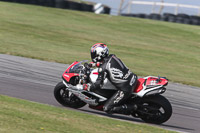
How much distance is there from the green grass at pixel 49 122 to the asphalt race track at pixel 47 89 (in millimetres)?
1112

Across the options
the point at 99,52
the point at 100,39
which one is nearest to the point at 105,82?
the point at 99,52

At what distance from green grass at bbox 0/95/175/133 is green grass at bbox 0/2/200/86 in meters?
6.65

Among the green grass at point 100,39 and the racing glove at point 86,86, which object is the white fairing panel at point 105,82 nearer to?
the racing glove at point 86,86

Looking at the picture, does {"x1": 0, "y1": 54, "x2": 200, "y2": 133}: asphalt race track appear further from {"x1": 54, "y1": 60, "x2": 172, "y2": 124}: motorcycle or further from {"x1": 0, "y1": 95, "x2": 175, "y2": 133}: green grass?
{"x1": 0, "y1": 95, "x2": 175, "y2": 133}: green grass

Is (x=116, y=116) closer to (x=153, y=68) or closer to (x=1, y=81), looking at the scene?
(x=1, y=81)

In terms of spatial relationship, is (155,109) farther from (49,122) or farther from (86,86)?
(49,122)

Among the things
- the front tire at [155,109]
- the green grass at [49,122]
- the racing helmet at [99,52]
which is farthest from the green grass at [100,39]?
the green grass at [49,122]

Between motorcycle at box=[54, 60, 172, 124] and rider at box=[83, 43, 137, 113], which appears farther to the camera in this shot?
rider at box=[83, 43, 137, 113]

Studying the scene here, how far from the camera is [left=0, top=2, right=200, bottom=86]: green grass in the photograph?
15.0m

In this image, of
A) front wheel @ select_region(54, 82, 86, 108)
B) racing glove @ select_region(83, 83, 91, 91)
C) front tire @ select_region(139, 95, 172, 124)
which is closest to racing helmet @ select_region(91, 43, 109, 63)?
racing glove @ select_region(83, 83, 91, 91)

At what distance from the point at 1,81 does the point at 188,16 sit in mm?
27517

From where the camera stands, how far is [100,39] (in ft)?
69.9

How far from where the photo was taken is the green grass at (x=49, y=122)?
5.57m

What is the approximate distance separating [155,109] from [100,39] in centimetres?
1436
